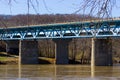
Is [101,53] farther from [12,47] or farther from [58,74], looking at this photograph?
[12,47]

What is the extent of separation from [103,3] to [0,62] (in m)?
94.9

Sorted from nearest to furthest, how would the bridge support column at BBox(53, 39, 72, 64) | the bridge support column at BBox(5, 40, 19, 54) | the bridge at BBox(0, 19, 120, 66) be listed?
1. the bridge at BBox(0, 19, 120, 66)
2. the bridge support column at BBox(53, 39, 72, 64)
3. the bridge support column at BBox(5, 40, 19, 54)

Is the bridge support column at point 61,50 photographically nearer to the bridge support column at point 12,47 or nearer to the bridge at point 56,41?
the bridge at point 56,41

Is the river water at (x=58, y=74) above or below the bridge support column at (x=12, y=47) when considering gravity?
below

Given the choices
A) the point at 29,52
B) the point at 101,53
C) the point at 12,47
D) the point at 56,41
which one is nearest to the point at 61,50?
the point at 56,41

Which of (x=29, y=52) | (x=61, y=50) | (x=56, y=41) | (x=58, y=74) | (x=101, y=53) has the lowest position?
(x=58, y=74)

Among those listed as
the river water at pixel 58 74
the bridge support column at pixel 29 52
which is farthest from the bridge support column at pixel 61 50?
the river water at pixel 58 74

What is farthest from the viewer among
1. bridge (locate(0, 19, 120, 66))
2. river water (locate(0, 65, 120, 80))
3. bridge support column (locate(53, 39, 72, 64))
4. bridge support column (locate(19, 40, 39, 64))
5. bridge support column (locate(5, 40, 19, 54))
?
bridge support column (locate(5, 40, 19, 54))

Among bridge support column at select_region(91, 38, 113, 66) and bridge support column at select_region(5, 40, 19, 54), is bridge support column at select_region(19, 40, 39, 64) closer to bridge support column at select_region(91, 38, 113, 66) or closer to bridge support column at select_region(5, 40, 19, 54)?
bridge support column at select_region(5, 40, 19, 54)

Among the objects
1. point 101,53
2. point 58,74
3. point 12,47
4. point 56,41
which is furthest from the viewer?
point 12,47

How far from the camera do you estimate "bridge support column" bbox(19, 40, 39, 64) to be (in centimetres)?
10467

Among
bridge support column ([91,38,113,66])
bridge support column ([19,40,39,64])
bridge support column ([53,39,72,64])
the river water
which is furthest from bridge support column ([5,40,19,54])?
the river water

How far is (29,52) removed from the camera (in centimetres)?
10612

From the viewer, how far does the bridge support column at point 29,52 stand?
104669 mm
